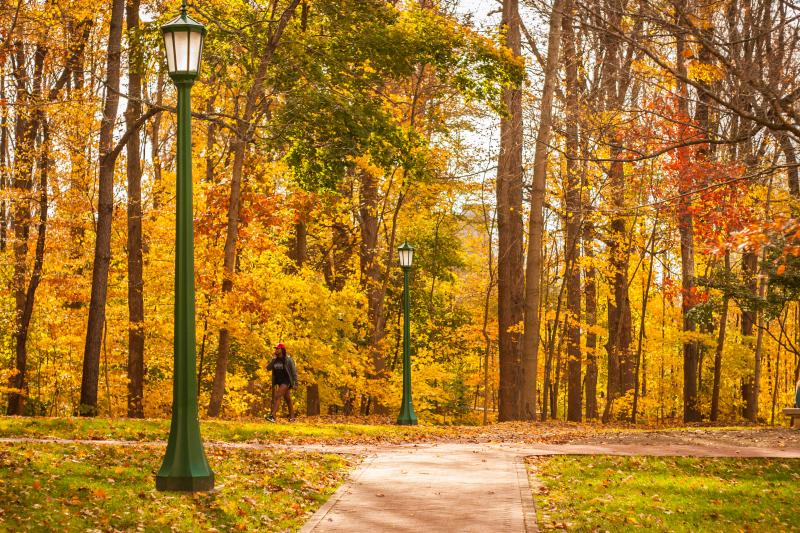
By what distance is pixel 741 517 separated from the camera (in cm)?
945

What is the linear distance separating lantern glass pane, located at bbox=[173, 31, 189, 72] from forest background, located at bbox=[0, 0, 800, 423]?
5.21m

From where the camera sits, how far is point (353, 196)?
29797mm

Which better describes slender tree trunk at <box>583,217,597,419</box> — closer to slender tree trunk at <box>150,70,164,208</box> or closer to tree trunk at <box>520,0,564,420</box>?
tree trunk at <box>520,0,564,420</box>

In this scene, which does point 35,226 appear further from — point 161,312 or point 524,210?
point 524,210

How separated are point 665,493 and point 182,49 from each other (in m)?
7.12

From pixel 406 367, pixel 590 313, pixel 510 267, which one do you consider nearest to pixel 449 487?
pixel 406 367

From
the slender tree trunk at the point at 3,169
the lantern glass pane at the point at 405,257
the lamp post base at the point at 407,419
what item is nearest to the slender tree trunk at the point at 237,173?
the lantern glass pane at the point at 405,257

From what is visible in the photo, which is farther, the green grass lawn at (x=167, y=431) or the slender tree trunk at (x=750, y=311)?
the slender tree trunk at (x=750, y=311)

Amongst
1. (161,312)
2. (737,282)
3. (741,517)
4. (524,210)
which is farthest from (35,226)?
(741,517)

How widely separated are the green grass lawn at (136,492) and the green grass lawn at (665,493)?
8.54 ft

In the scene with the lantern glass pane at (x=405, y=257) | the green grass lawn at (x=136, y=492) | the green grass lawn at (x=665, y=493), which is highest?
the lantern glass pane at (x=405, y=257)

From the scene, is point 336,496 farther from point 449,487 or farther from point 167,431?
point 167,431

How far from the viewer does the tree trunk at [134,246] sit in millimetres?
21578

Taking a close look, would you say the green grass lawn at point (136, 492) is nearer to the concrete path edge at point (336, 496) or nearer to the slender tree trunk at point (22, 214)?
the concrete path edge at point (336, 496)
